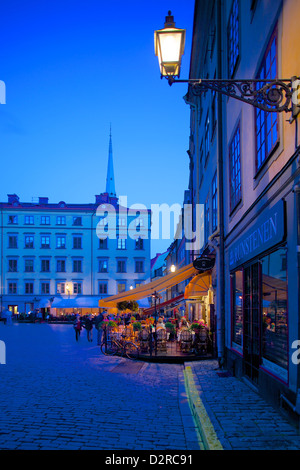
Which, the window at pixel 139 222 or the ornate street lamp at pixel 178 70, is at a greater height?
the window at pixel 139 222

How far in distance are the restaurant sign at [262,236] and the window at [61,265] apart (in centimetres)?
5280

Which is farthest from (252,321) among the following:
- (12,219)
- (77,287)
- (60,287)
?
(12,219)

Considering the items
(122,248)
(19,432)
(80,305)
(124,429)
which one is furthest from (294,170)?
(122,248)

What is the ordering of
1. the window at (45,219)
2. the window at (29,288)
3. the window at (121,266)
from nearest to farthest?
the window at (29,288) < the window at (121,266) < the window at (45,219)

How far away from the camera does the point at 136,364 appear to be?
1533cm

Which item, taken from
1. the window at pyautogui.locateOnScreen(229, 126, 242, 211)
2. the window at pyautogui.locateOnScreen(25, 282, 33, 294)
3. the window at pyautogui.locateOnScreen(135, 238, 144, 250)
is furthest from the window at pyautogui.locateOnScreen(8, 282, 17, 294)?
the window at pyautogui.locateOnScreen(229, 126, 242, 211)

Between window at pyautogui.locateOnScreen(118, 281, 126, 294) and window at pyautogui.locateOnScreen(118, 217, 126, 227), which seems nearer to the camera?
window at pyautogui.locateOnScreen(118, 281, 126, 294)

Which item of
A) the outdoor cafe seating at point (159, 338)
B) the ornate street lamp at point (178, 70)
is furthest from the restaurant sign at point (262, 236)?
the outdoor cafe seating at point (159, 338)

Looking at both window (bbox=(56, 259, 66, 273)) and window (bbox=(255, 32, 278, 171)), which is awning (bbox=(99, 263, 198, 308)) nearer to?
window (bbox=(255, 32, 278, 171))

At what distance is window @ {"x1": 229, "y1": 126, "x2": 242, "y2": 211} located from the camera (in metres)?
11.6

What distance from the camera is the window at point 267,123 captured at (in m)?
7.75

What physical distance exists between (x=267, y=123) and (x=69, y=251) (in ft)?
185

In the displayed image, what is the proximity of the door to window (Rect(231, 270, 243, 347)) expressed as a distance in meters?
0.72

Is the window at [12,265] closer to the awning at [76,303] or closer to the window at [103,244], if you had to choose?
the window at [103,244]
